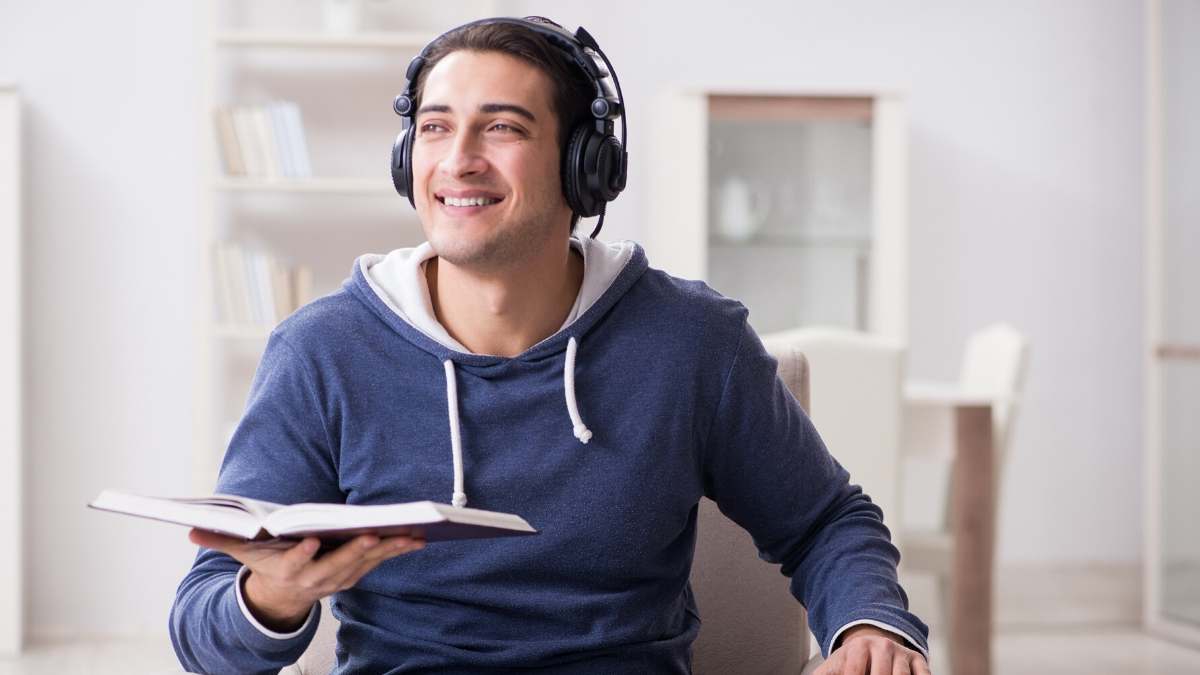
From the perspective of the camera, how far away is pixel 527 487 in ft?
4.23

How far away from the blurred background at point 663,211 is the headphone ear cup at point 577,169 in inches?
89.5

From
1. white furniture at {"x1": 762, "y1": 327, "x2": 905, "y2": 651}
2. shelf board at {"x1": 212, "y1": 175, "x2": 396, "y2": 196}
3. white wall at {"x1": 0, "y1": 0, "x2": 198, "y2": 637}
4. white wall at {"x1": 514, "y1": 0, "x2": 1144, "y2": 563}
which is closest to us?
white furniture at {"x1": 762, "y1": 327, "x2": 905, "y2": 651}

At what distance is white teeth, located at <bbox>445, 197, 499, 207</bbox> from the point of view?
1.32m

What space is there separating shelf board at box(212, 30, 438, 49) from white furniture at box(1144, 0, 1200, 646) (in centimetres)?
213

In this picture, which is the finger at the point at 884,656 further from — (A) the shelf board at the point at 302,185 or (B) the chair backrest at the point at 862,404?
(A) the shelf board at the point at 302,185

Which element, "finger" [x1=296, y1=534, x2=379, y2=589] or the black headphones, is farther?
the black headphones

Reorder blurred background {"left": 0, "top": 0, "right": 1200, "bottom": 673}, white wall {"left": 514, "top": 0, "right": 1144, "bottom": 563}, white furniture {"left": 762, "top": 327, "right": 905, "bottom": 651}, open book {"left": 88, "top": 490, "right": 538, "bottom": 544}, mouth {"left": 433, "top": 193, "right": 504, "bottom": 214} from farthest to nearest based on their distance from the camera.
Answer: white wall {"left": 514, "top": 0, "right": 1144, "bottom": 563}, blurred background {"left": 0, "top": 0, "right": 1200, "bottom": 673}, white furniture {"left": 762, "top": 327, "right": 905, "bottom": 651}, mouth {"left": 433, "top": 193, "right": 504, "bottom": 214}, open book {"left": 88, "top": 490, "right": 538, "bottom": 544}

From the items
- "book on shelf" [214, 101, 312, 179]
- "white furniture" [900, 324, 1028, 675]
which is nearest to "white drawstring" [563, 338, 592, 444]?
"white furniture" [900, 324, 1028, 675]

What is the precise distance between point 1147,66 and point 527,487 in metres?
3.39

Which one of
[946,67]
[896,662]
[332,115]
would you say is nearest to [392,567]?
[896,662]

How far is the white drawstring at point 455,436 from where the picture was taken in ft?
4.14

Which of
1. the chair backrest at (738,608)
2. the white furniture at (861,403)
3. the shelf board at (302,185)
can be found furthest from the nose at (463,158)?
the shelf board at (302,185)

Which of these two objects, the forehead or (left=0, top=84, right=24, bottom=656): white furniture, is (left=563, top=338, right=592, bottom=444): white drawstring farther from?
(left=0, top=84, right=24, bottom=656): white furniture

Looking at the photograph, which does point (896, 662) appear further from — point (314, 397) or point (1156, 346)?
point (1156, 346)
